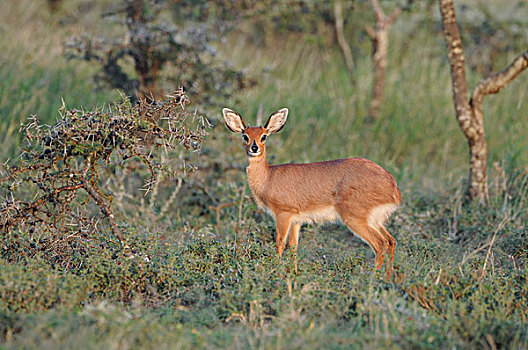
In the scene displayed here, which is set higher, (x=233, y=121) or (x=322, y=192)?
(x=233, y=121)

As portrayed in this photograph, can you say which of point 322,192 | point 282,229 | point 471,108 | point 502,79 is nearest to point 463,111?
point 471,108

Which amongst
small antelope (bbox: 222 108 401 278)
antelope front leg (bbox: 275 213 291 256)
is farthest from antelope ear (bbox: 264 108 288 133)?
antelope front leg (bbox: 275 213 291 256)

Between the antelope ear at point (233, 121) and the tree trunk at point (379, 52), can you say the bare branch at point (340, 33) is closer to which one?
the tree trunk at point (379, 52)

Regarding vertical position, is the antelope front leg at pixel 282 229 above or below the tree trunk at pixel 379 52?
below

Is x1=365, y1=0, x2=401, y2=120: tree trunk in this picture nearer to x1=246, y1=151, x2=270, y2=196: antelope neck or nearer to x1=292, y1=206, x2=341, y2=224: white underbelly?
x1=246, y1=151, x2=270, y2=196: antelope neck

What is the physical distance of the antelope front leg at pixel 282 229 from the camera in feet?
18.7

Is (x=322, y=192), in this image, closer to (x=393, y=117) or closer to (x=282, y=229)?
(x=282, y=229)

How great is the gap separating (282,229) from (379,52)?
15.3 feet

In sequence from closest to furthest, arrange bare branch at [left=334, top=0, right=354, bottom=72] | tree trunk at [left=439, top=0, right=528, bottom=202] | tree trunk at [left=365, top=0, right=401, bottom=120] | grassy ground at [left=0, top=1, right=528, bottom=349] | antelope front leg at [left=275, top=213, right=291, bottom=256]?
1. grassy ground at [left=0, top=1, right=528, bottom=349]
2. antelope front leg at [left=275, top=213, right=291, bottom=256]
3. tree trunk at [left=439, top=0, right=528, bottom=202]
4. tree trunk at [left=365, top=0, right=401, bottom=120]
5. bare branch at [left=334, top=0, right=354, bottom=72]

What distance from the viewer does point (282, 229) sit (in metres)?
5.73

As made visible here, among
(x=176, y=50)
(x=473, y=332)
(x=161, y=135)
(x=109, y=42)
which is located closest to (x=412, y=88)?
(x=176, y=50)

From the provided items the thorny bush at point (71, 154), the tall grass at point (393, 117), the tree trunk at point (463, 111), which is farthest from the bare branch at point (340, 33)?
the thorny bush at point (71, 154)

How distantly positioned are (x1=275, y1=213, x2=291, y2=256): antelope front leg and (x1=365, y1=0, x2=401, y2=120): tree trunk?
4.44m

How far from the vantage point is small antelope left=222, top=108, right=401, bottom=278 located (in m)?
5.58
